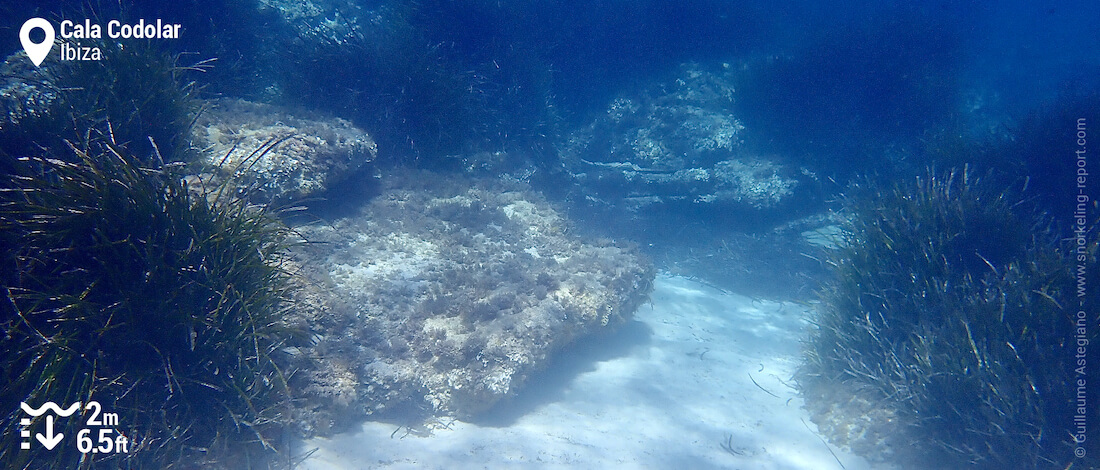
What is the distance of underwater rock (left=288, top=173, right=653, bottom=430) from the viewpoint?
198 inches

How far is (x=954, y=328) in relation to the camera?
19.3 feet

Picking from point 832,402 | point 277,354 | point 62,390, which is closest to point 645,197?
point 832,402

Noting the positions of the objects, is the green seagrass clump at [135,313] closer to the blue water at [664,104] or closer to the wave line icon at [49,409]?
the wave line icon at [49,409]

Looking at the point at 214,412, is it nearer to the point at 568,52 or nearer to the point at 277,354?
the point at 277,354

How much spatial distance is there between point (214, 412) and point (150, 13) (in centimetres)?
870

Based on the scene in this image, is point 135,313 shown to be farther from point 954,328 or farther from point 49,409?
point 954,328

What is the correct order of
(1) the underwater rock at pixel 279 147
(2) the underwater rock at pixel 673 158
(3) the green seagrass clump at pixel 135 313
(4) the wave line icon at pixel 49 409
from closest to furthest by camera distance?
(4) the wave line icon at pixel 49 409 < (3) the green seagrass clump at pixel 135 313 < (1) the underwater rock at pixel 279 147 < (2) the underwater rock at pixel 673 158

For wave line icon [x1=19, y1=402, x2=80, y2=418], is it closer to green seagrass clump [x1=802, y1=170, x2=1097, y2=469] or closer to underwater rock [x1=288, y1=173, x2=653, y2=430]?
underwater rock [x1=288, y1=173, x2=653, y2=430]

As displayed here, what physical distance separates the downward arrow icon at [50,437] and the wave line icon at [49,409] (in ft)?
0.16

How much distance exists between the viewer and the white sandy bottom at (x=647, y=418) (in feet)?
15.4

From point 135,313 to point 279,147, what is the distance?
3.63 metres

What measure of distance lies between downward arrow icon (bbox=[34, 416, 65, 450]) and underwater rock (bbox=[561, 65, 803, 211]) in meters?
10.6

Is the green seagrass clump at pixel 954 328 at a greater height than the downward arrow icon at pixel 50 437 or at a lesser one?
greater

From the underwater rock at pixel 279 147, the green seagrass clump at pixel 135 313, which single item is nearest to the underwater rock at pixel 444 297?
the underwater rock at pixel 279 147
